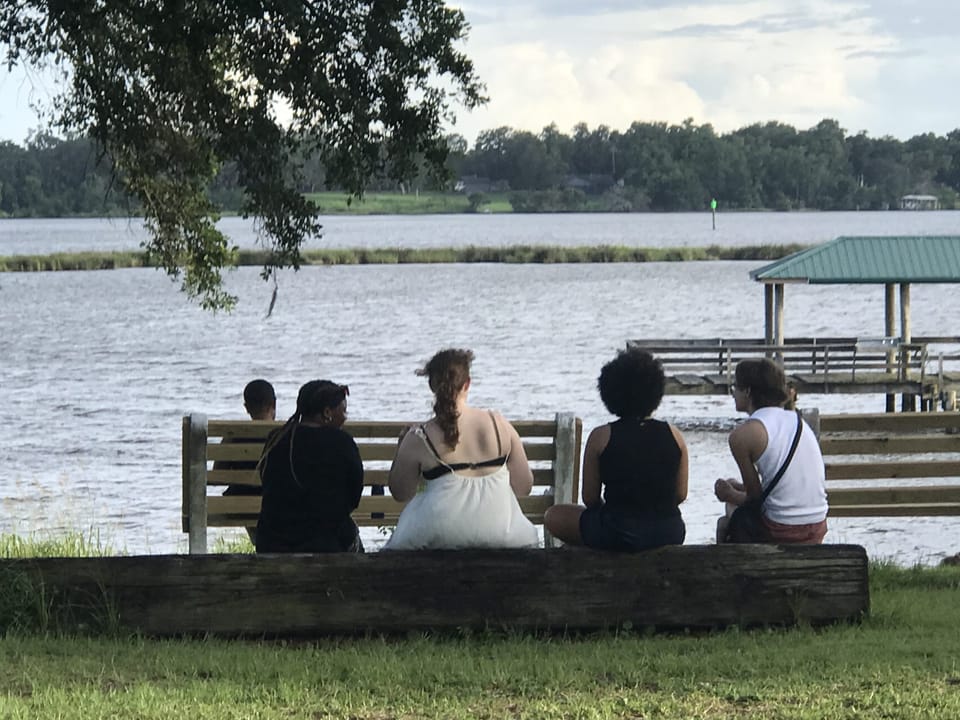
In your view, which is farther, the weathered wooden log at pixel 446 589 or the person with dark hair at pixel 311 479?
the person with dark hair at pixel 311 479

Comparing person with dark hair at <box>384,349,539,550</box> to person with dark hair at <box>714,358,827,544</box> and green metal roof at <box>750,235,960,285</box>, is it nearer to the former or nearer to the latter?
person with dark hair at <box>714,358,827,544</box>

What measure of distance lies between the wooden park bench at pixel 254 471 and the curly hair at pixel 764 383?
2045mm

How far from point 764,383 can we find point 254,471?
3353mm

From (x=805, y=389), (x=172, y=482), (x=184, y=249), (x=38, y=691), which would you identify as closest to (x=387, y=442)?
(x=38, y=691)

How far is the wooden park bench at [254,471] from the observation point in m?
9.18

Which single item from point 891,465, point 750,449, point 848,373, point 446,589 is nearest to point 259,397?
point 446,589

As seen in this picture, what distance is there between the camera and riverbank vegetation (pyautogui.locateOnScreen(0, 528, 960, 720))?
5.37 metres

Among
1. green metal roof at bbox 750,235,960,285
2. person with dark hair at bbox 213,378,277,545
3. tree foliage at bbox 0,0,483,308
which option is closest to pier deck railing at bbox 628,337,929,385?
green metal roof at bbox 750,235,960,285

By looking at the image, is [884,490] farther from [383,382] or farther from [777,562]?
[383,382]

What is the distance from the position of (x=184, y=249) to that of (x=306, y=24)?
4.11m

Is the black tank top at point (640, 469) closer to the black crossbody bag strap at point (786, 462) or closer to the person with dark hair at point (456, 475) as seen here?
the person with dark hair at point (456, 475)

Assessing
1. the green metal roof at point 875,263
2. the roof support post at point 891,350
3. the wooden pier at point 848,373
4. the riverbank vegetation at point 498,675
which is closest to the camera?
the riverbank vegetation at point 498,675

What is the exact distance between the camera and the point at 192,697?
18.1 feet

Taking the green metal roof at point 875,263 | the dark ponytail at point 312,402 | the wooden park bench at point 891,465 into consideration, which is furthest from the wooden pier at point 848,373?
the dark ponytail at point 312,402
